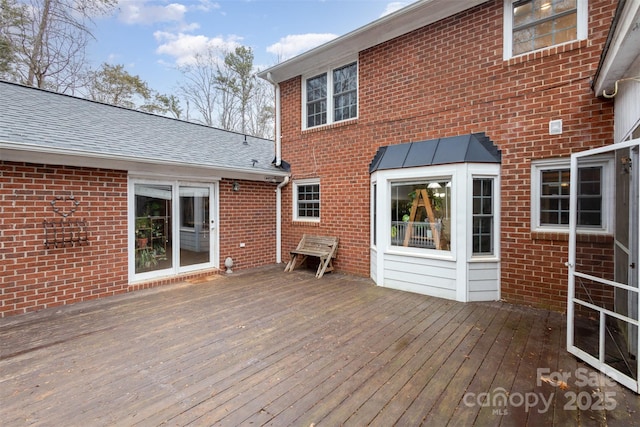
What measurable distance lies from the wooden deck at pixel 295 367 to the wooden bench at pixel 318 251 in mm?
1963

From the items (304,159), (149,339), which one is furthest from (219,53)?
(149,339)

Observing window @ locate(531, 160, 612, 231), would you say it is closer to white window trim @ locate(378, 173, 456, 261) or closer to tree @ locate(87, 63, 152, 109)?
white window trim @ locate(378, 173, 456, 261)

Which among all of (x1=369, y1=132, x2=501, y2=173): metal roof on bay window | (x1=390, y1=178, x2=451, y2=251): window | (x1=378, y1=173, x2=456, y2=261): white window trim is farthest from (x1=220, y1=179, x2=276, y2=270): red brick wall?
(x1=390, y1=178, x2=451, y2=251): window

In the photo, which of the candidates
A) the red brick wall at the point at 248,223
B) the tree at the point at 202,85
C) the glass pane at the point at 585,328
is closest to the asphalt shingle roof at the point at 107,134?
the red brick wall at the point at 248,223

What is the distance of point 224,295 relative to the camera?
17.1ft

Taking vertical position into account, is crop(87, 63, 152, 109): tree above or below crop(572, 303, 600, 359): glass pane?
above

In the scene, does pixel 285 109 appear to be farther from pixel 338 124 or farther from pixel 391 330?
pixel 391 330

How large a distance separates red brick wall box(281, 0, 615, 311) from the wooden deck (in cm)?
104

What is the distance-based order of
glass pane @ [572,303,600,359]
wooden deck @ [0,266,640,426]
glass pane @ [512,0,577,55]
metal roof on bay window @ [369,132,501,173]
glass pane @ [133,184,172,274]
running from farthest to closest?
glass pane @ [133,184,172,274] → metal roof on bay window @ [369,132,501,173] → glass pane @ [512,0,577,55] → glass pane @ [572,303,600,359] → wooden deck @ [0,266,640,426]

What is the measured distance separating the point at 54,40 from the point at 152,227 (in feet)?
35.2

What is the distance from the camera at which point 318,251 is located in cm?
698

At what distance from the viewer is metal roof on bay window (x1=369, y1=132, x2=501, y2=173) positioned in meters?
4.83

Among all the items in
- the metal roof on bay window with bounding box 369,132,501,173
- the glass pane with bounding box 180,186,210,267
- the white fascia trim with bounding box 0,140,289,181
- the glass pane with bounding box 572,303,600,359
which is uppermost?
the metal roof on bay window with bounding box 369,132,501,173

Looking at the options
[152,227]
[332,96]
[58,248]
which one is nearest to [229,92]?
[332,96]
